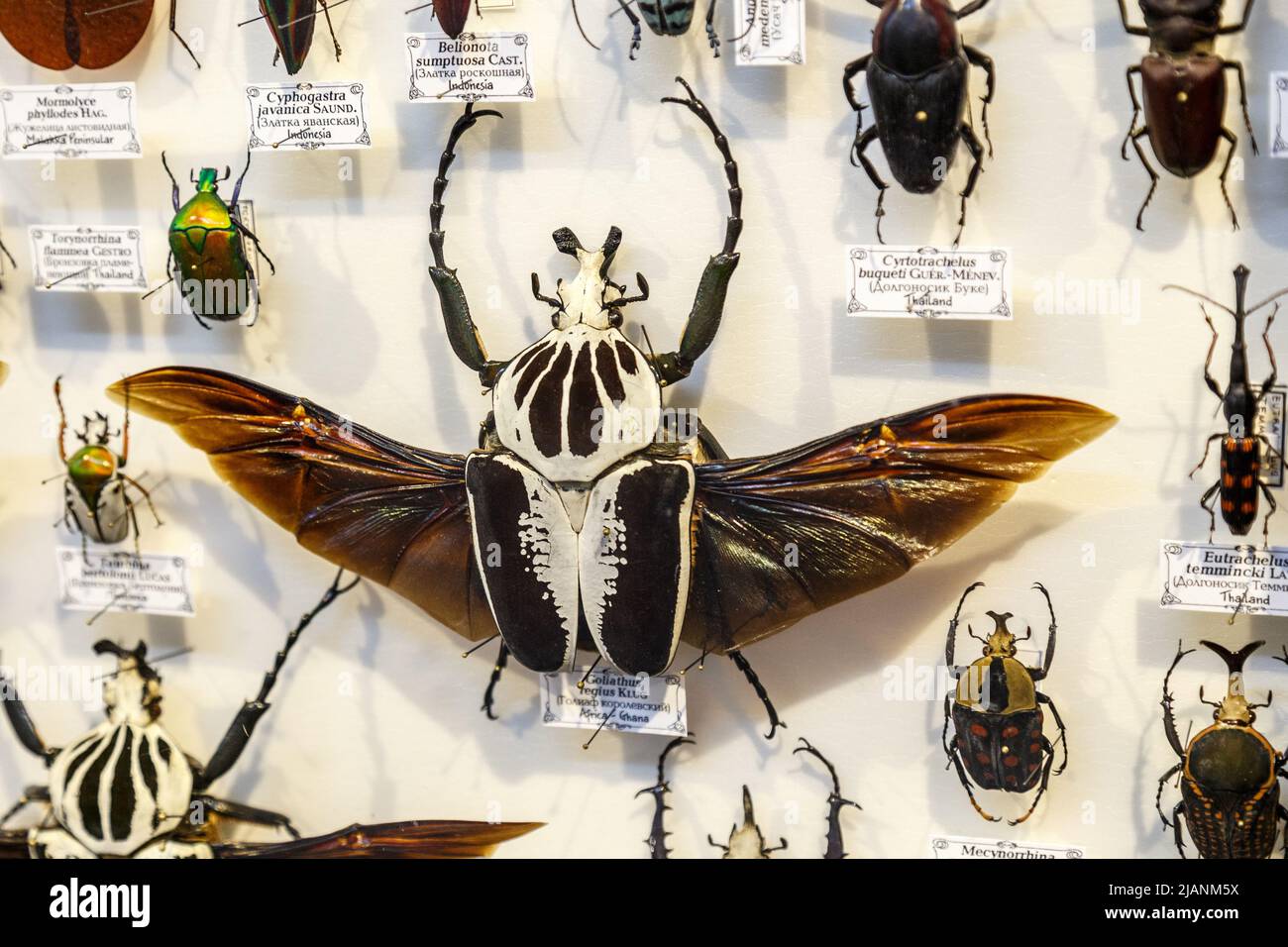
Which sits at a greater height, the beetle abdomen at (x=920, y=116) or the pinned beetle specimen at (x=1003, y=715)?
the beetle abdomen at (x=920, y=116)

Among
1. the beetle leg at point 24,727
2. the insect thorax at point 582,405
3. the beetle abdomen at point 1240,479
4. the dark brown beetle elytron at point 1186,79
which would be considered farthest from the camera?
the beetle leg at point 24,727

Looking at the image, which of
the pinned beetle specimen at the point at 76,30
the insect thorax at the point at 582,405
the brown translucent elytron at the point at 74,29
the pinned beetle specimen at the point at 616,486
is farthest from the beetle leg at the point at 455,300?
the brown translucent elytron at the point at 74,29

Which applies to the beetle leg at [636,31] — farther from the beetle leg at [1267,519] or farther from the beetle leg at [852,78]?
the beetle leg at [1267,519]

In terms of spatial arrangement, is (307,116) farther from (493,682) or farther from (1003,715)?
(1003,715)

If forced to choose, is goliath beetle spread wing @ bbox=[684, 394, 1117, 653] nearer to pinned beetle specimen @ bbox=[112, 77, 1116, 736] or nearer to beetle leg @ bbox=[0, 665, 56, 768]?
pinned beetle specimen @ bbox=[112, 77, 1116, 736]

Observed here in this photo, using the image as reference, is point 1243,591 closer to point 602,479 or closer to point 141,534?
point 602,479

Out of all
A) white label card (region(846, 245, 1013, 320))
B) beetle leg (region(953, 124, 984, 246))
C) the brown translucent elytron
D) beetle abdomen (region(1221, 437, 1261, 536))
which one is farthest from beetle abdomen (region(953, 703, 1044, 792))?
the brown translucent elytron

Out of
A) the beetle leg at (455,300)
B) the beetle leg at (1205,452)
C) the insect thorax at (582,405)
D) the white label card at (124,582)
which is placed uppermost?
the beetle leg at (455,300)
